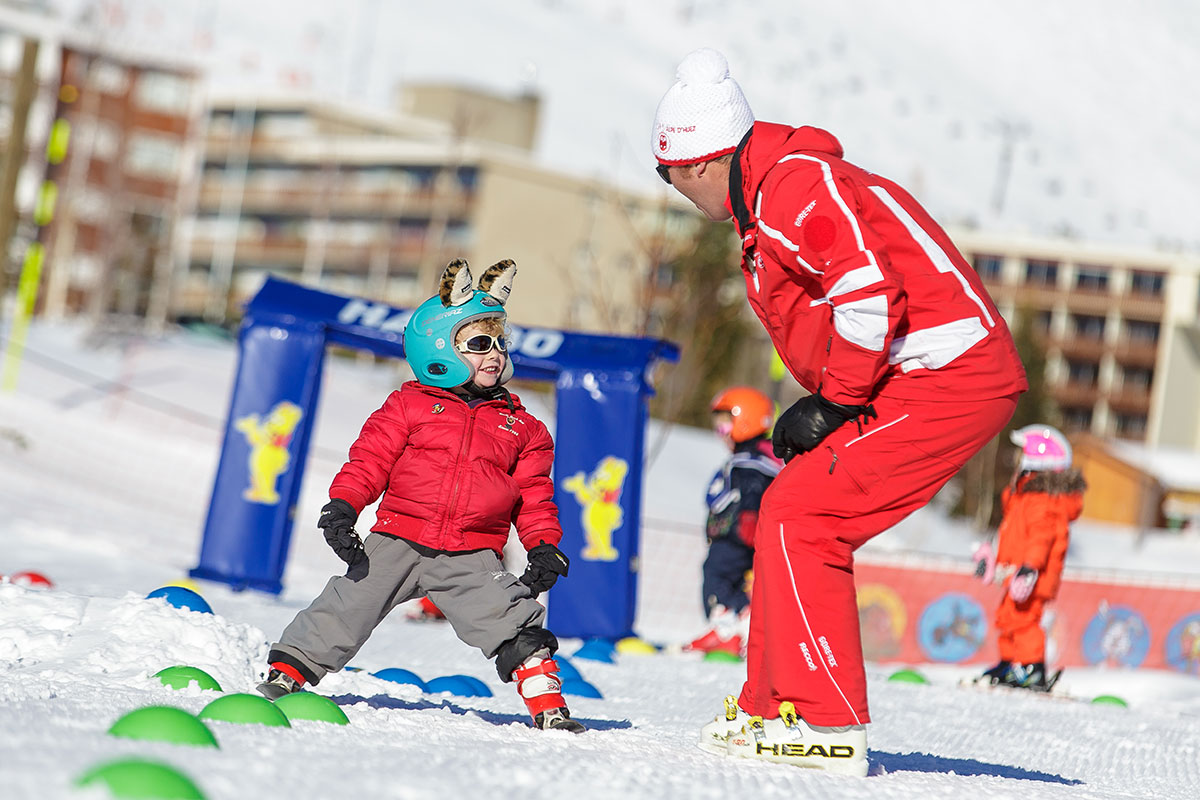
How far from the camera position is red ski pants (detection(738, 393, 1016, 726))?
156 inches

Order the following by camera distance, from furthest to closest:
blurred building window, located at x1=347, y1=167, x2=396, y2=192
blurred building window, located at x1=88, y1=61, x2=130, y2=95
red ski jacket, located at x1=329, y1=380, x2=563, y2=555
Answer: blurred building window, located at x1=347, y1=167, x2=396, y2=192 < blurred building window, located at x1=88, y1=61, x2=130, y2=95 < red ski jacket, located at x1=329, y1=380, x2=563, y2=555

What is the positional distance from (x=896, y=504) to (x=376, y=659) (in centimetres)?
307

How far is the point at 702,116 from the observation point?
14.0 ft

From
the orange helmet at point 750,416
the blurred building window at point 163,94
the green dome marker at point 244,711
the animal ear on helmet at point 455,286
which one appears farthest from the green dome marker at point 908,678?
the blurred building window at point 163,94

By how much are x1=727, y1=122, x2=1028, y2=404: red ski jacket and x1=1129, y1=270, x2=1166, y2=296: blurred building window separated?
70.8 metres

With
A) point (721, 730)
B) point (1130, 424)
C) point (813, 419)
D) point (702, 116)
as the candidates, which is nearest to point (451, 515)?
point (721, 730)

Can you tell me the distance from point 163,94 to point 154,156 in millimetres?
2930

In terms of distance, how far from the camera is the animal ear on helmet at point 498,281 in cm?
470

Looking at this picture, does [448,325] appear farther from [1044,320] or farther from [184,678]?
[1044,320]

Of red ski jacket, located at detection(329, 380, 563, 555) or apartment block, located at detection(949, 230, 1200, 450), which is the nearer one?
red ski jacket, located at detection(329, 380, 563, 555)

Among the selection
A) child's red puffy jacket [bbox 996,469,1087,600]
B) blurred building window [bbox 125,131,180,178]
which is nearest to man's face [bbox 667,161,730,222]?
child's red puffy jacket [bbox 996,469,1087,600]

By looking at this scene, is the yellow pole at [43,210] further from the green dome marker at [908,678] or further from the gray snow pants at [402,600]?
the gray snow pants at [402,600]

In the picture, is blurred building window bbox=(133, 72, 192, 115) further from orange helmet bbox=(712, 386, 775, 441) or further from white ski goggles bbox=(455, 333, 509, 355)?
white ski goggles bbox=(455, 333, 509, 355)

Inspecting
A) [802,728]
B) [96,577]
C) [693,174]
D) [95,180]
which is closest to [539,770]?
[802,728]
